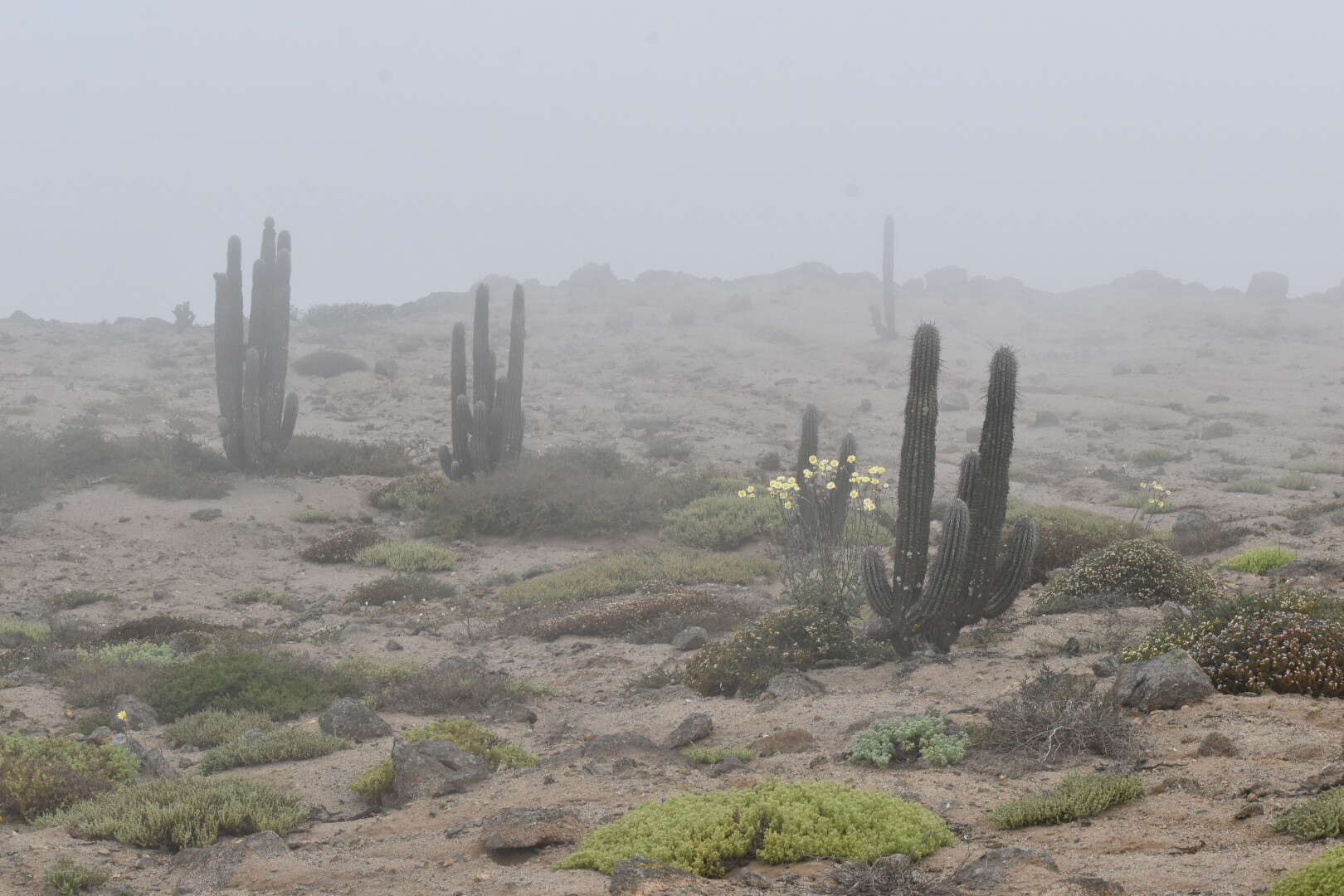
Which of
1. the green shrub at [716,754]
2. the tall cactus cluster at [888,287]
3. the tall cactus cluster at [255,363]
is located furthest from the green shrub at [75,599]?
the tall cactus cluster at [888,287]

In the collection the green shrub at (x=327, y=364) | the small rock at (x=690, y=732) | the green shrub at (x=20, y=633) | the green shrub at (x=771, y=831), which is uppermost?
the green shrub at (x=327, y=364)

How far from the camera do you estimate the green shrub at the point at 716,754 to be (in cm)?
751

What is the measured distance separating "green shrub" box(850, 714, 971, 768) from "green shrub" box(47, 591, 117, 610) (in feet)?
39.0

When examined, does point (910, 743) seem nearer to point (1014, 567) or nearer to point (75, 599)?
point (1014, 567)

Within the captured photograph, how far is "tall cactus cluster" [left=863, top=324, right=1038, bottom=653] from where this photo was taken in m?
9.68

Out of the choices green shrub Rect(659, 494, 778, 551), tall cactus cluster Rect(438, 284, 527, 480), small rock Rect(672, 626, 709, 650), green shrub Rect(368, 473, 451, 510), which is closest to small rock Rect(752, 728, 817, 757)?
small rock Rect(672, 626, 709, 650)

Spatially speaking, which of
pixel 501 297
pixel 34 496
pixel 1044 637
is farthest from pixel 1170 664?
pixel 501 297

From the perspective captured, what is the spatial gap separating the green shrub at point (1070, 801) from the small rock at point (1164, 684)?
152cm

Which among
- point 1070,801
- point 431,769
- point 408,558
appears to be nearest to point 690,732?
point 431,769

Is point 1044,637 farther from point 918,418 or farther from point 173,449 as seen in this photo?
point 173,449

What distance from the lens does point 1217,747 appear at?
247 inches

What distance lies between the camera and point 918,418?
9789 mm

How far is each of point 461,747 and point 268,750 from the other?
1669 mm

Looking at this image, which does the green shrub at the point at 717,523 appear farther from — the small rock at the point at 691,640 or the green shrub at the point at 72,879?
the green shrub at the point at 72,879
